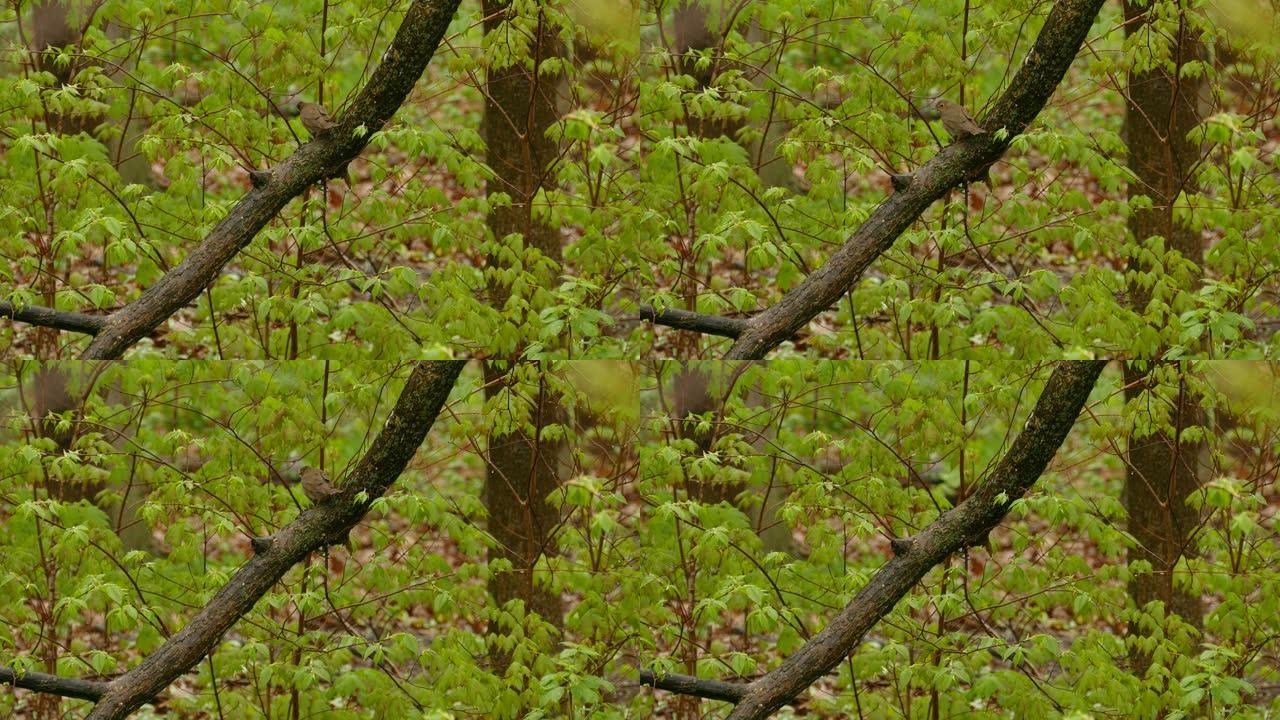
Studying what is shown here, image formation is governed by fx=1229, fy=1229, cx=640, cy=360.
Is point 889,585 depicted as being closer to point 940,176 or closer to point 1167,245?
point 940,176

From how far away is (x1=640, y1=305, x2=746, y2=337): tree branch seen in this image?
15.6ft

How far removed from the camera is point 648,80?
592cm

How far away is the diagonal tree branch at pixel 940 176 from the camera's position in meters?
4.55

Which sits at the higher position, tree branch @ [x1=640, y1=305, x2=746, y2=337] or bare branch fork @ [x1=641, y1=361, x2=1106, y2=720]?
tree branch @ [x1=640, y1=305, x2=746, y2=337]

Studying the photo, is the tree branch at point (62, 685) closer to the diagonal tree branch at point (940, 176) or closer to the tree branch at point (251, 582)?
the tree branch at point (251, 582)

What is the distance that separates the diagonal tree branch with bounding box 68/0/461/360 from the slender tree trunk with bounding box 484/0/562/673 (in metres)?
0.81

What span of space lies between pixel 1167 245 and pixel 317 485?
4.19 meters

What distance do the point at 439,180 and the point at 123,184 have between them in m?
1.67

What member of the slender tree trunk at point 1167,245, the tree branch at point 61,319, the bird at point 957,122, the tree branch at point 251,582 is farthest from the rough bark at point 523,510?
the slender tree trunk at point 1167,245

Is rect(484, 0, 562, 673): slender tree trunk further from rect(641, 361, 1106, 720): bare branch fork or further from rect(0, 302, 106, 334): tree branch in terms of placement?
rect(0, 302, 106, 334): tree branch

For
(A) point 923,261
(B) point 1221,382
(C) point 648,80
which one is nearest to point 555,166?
(C) point 648,80

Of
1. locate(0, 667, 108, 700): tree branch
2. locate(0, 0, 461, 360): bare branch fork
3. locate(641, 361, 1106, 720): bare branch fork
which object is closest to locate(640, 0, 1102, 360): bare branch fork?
Result: locate(641, 361, 1106, 720): bare branch fork

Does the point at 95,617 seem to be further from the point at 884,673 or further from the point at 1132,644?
the point at 1132,644

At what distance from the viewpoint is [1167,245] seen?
19.8 ft
